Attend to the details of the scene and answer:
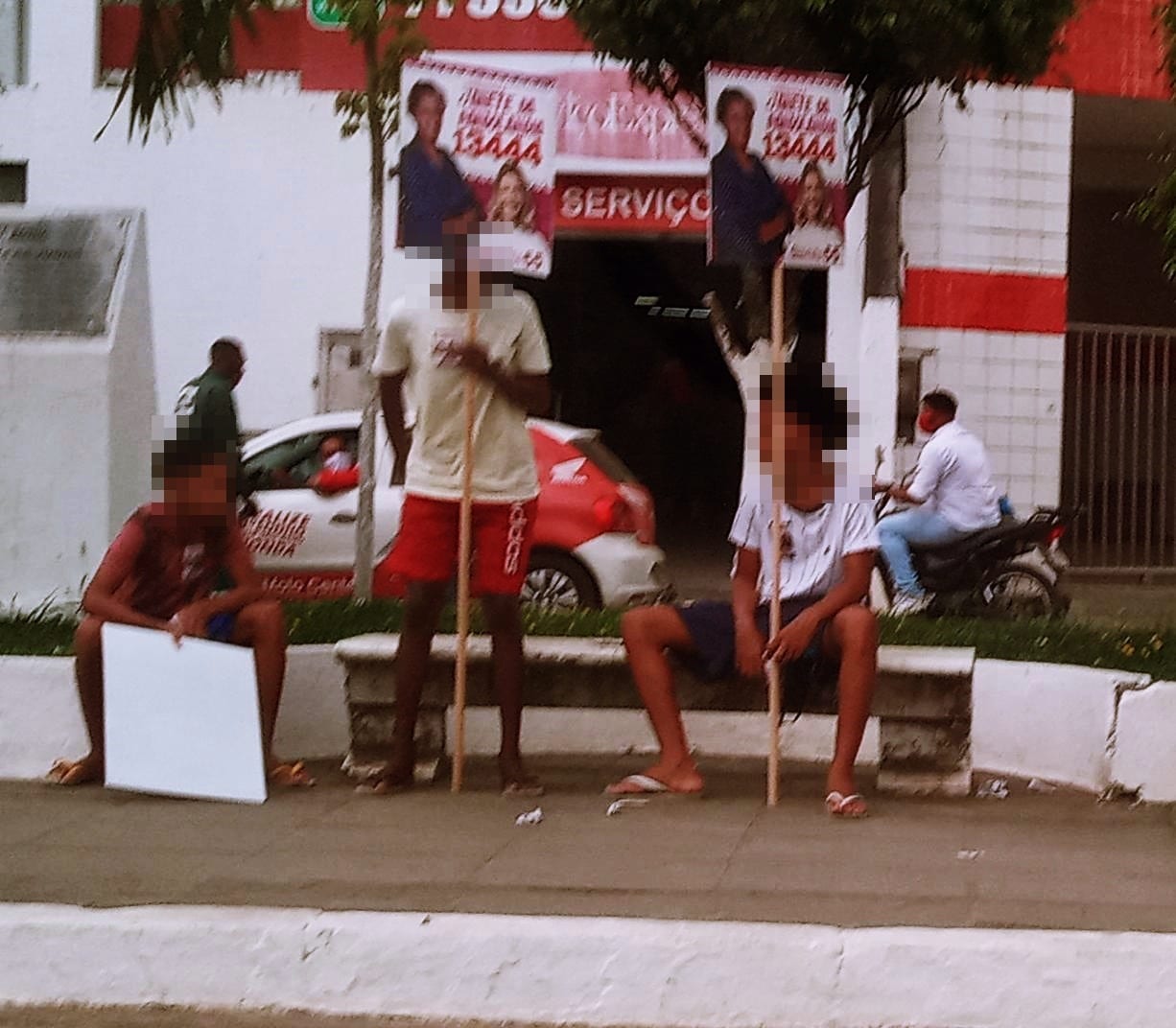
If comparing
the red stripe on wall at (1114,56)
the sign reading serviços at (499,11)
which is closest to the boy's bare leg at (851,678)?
the red stripe on wall at (1114,56)

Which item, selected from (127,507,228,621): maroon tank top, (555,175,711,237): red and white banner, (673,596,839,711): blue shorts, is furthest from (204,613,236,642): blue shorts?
(555,175,711,237): red and white banner

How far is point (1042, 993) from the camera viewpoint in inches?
147

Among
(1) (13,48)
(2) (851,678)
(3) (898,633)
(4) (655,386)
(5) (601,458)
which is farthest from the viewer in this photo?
(4) (655,386)

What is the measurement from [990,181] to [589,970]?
33.9 ft

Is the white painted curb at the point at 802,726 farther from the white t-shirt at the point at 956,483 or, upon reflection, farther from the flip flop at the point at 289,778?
the white t-shirt at the point at 956,483

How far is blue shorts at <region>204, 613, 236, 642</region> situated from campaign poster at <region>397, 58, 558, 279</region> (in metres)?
1.43

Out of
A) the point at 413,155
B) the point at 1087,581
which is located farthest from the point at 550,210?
the point at 1087,581

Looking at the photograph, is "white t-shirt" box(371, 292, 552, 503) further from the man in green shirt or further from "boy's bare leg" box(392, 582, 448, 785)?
the man in green shirt

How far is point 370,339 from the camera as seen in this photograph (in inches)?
310

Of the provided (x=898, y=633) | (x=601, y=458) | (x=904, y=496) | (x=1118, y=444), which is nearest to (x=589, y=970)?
(x=898, y=633)

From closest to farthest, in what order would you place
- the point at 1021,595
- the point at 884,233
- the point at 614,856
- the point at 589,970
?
the point at 589,970 → the point at 614,856 → the point at 1021,595 → the point at 884,233

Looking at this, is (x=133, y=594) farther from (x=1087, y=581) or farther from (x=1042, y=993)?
(x=1087, y=581)

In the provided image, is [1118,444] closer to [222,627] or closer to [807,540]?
[807,540]

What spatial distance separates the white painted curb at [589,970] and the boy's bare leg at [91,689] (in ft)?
5.41
